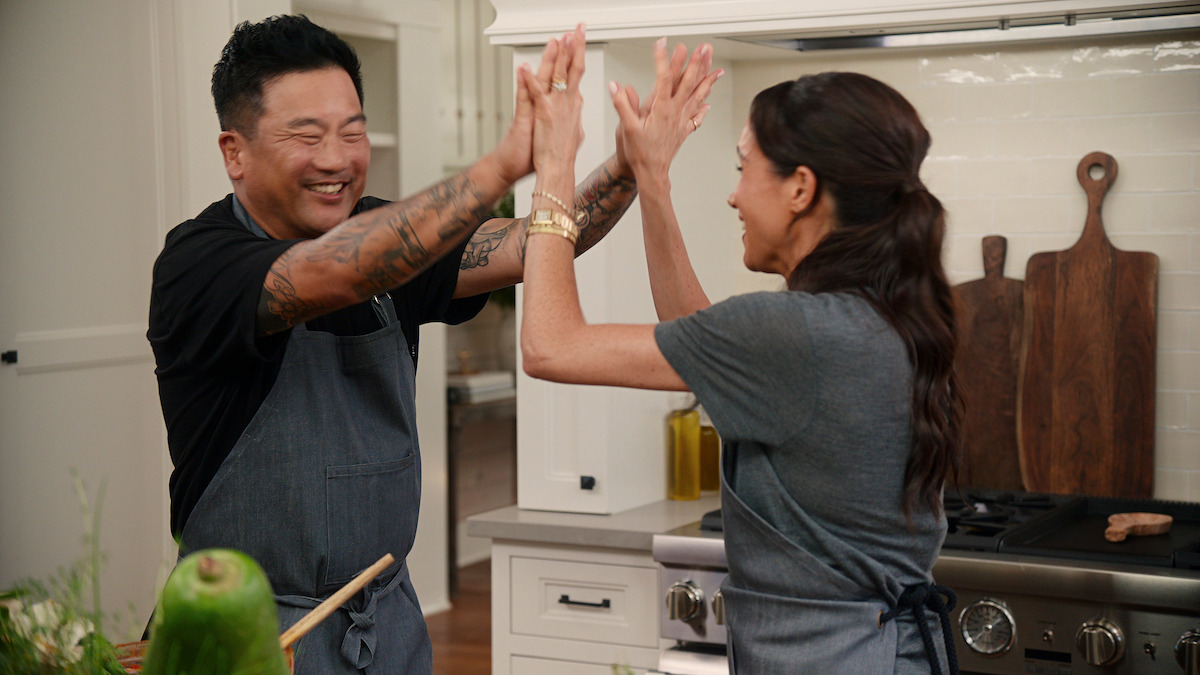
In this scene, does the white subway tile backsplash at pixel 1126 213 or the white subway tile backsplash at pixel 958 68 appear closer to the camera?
the white subway tile backsplash at pixel 1126 213

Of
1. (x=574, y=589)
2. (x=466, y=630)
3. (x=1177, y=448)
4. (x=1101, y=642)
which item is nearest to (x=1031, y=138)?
(x=1177, y=448)

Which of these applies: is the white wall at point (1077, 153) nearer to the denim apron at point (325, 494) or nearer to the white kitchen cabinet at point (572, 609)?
the white kitchen cabinet at point (572, 609)

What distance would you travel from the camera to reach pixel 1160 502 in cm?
292

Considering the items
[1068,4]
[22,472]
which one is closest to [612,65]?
[1068,4]

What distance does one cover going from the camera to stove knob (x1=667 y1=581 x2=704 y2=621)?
2.70 m

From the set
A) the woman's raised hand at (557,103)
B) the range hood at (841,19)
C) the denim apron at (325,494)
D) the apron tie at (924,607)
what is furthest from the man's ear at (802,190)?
the range hood at (841,19)

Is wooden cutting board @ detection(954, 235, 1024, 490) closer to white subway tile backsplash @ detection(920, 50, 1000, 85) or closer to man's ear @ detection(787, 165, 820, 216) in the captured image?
white subway tile backsplash @ detection(920, 50, 1000, 85)

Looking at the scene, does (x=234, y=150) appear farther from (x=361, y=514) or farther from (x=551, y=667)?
(x=551, y=667)

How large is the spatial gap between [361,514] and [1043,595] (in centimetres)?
149

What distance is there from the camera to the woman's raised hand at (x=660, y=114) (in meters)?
1.64

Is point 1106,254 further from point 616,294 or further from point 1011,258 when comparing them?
point 616,294

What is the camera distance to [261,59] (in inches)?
65.6

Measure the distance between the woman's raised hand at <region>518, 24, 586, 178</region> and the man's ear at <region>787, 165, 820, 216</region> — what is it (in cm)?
28

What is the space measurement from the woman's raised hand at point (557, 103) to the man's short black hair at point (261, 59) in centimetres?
35
